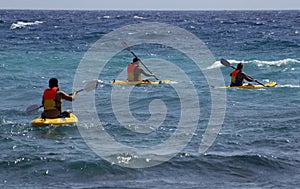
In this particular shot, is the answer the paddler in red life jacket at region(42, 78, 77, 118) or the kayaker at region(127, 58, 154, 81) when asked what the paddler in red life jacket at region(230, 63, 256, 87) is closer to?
the kayaker at region(127, 58, 154, 81)

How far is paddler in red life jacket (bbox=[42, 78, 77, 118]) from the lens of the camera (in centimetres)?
1579

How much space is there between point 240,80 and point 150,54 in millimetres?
18374

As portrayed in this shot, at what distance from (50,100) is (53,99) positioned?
0.10 metres

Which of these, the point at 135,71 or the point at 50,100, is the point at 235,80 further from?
the point at 50,100

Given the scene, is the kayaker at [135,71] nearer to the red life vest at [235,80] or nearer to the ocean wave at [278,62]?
the red life vest at [235,80]

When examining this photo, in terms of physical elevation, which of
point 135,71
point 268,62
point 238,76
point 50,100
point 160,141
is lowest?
point 268,62

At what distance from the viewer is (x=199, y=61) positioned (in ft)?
119

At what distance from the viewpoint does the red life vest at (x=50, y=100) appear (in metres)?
15.8

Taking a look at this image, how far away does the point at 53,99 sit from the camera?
15.8 m

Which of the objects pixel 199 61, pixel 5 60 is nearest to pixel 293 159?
pixel 199 61

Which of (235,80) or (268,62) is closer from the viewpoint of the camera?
(235,80)

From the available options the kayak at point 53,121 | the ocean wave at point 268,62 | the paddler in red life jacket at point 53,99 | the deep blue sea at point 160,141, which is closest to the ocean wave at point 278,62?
the ocean wave at point 268,62

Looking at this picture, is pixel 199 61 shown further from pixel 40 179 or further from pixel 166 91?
pixel 40 179

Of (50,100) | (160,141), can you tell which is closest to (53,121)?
(50,100)
